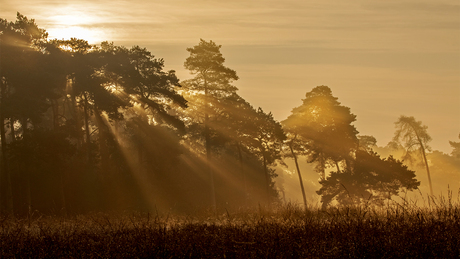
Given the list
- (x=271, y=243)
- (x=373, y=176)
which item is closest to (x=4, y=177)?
(x=271, y=243)

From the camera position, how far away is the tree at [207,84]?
38.6 meters

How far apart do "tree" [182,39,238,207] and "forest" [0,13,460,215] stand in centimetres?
10

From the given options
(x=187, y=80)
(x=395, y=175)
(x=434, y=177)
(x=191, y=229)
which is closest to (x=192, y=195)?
(x=187, y=80)

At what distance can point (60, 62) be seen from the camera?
28250mm

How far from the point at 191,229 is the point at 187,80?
1307 inches

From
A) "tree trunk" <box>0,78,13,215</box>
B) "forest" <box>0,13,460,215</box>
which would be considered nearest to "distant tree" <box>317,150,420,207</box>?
"forest" <box>0,13,460,215</box>

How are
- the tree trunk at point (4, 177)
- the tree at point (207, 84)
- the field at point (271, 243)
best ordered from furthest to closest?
the tree at point (207, 84)
the tree trunk at point (4, 177)
the field at point (271, 243)

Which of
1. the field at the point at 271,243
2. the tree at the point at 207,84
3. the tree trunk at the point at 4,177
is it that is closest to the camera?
the field at the point at 271,243

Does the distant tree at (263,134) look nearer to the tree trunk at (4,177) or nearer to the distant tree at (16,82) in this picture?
the distant tree at (16,82)

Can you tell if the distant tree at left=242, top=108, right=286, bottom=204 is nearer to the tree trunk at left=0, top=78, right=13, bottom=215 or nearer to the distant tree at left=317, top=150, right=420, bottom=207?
the distant tree at left=317, top=150, right=420, bottom=207

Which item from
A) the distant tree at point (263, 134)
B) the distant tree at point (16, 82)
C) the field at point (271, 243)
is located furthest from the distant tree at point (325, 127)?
the field at point (271, 243)

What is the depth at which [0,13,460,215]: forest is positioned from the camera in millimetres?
26766

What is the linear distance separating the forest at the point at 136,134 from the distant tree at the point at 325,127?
12cm

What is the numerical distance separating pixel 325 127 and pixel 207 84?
14853mm
